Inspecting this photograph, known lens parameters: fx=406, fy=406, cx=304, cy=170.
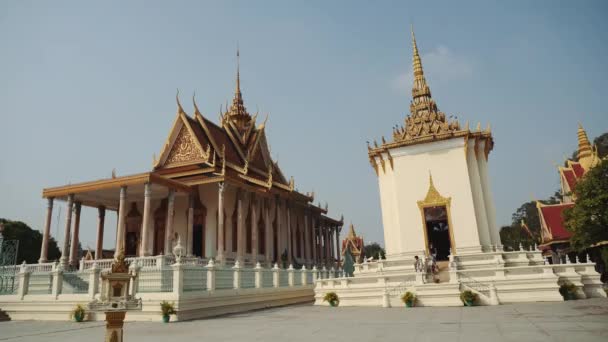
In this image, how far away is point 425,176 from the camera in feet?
57.7

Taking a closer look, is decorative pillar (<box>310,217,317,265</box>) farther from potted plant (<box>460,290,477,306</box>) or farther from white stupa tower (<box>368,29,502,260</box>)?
potted plant (<box>460,290,477,306</box>)

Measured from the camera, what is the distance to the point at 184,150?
20625 millimetres

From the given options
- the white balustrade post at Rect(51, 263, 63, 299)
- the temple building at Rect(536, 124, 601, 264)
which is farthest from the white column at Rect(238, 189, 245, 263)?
the temple building at Rect(536, 124, 601, 264)

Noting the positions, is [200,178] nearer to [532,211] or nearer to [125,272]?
[125,272]

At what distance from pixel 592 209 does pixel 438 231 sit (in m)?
6.20

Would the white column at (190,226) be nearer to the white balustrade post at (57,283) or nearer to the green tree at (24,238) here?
the white balustrade post at (57,283)

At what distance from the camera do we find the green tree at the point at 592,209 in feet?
53.7

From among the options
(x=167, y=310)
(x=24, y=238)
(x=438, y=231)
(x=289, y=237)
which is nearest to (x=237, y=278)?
(x=167, y=310)

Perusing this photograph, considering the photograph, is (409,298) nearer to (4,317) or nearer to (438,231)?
(438,231)

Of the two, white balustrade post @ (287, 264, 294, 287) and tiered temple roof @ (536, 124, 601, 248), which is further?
tiered temple roof @ (536, 124, 601, 248)

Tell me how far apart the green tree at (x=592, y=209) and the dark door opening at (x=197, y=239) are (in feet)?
54.7

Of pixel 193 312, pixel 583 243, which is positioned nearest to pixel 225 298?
pixel 193 312

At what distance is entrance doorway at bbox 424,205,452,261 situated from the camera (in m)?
17.1

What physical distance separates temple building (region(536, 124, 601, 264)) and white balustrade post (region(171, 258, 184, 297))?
71.1ft
